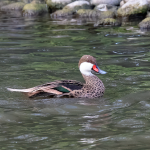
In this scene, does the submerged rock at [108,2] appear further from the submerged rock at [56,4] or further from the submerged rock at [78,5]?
the submerged rock at [56,4]

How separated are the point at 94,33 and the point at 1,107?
332 inches

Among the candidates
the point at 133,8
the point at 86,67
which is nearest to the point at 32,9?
the point at 133,8

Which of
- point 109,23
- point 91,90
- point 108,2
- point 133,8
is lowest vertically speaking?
point 91,90

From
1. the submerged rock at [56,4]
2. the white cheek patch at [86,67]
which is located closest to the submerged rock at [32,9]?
the submerged rock at [56,4]

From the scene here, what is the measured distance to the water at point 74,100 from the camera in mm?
4438

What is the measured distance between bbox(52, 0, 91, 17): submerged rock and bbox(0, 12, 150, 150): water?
584 cm

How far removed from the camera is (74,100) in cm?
622

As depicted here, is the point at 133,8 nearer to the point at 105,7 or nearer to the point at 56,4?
the point at 105,7

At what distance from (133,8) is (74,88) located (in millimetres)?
12626

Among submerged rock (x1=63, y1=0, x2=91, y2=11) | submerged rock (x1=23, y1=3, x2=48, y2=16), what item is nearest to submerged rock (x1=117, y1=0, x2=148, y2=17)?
submerged rock (x1=63, y1=0, x2=91, y2=11)

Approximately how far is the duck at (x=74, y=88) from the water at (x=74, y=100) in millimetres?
132

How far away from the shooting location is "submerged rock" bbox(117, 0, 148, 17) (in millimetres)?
17812

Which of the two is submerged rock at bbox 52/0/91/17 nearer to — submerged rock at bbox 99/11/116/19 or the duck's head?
submerged rock at bbox 99/11/116/19

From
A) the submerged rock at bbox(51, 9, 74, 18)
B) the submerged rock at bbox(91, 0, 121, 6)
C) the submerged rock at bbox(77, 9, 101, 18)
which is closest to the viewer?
the submerged rock at bbox(77, 9, 101, 18)
